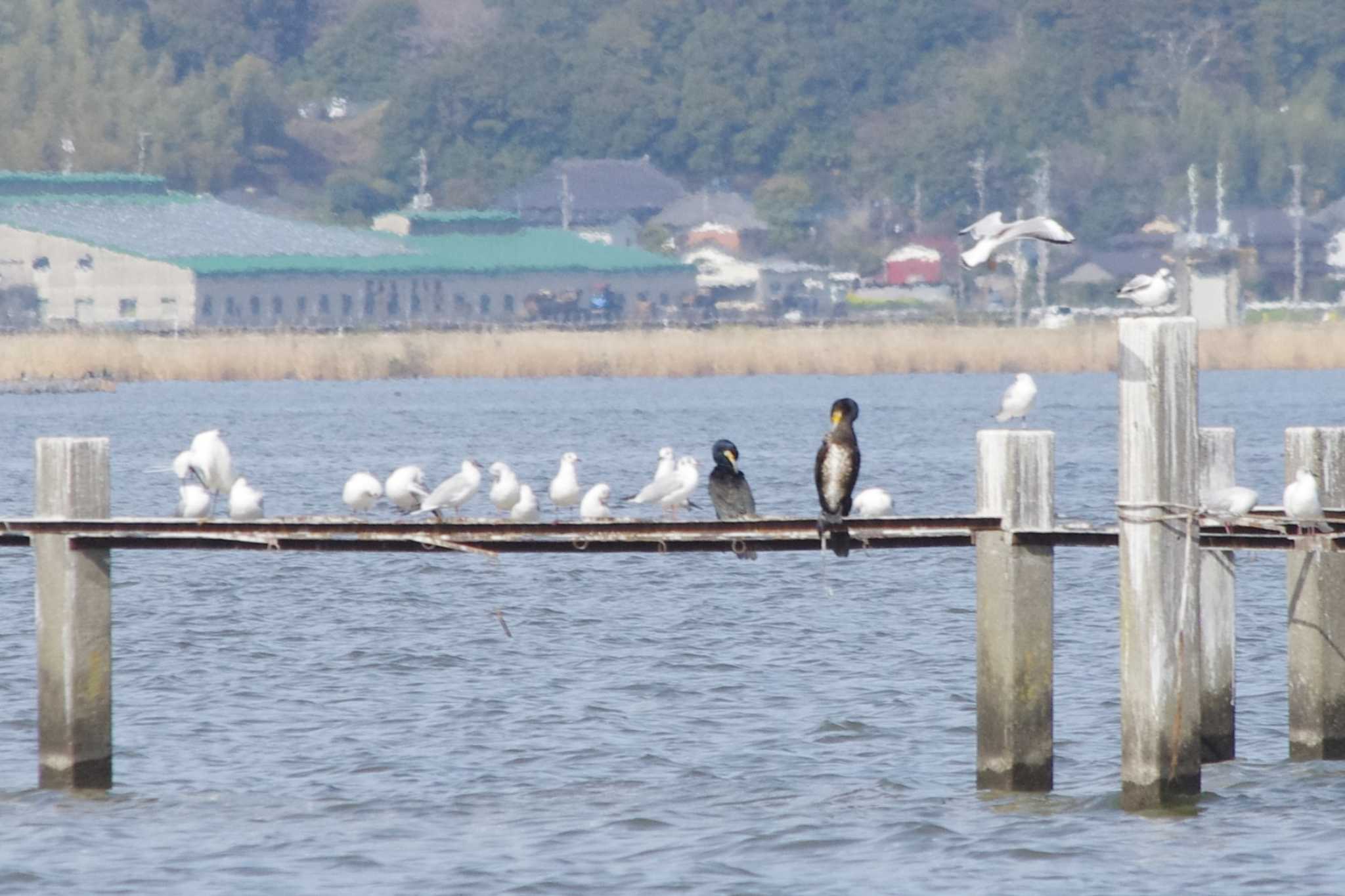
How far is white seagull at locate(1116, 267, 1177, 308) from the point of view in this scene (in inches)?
662

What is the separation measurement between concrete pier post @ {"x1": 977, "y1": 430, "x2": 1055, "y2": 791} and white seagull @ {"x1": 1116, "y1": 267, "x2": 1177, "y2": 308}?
2702 millimetres

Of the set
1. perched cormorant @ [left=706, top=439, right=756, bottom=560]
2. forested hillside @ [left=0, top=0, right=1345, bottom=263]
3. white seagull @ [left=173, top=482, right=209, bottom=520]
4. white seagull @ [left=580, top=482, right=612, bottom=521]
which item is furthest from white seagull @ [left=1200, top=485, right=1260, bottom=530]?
forested hillside @ [left=0, top=0, right=1345, bottom=263]

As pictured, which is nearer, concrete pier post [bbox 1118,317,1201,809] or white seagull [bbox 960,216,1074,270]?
concrete pier post [bbox 1118,317,1201,809]

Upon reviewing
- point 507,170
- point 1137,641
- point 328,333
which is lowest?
point 1137,641

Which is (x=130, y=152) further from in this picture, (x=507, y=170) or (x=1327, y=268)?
(x=1327, y=268)

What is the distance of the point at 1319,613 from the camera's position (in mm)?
15828

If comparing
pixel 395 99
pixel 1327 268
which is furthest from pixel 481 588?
pixel 395 99

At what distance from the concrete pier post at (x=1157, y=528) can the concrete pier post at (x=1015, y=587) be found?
0.50 m

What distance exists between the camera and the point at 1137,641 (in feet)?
44.6

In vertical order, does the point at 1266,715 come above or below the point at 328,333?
below

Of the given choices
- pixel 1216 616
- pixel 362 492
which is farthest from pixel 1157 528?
pixel 362 492

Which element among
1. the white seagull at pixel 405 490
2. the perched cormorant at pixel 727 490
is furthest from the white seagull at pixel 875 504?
the white seagull at pixel 405 490

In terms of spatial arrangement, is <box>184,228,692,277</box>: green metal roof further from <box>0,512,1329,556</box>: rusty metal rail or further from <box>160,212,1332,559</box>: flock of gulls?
<box>0,512,1329,556</box>: rusty metal rail

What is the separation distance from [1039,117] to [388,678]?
4662 inches
